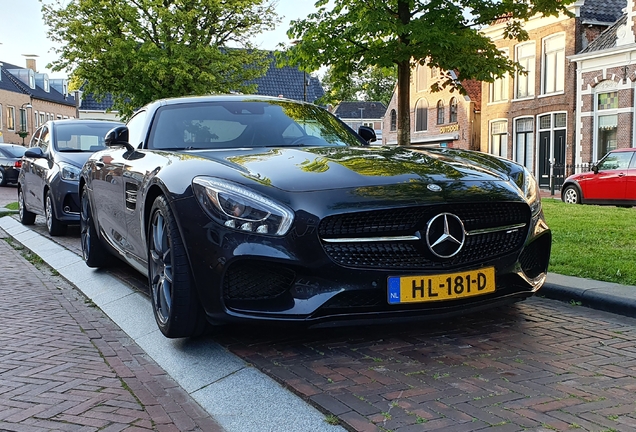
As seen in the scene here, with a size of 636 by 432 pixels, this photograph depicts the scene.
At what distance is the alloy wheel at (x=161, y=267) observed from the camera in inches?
154

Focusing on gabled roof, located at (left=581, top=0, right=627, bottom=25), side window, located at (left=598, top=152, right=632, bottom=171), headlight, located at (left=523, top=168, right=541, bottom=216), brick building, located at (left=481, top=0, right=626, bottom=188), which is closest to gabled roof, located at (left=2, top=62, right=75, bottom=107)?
brick building, located at (left=481, top=0, right=626, bottom=188)

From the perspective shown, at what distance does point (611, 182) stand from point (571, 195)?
5.13 feet

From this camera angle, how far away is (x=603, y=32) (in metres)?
28.4

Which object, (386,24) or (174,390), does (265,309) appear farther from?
(386,24)

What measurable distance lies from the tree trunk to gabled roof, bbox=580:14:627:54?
16.8m

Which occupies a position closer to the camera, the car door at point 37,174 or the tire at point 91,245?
the tire at point 91,245

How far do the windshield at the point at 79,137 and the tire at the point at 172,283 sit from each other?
6.56 m

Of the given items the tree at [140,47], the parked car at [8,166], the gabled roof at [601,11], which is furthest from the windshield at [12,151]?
the gabled roof at [601,11]

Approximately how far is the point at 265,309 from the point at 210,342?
63 centimetres

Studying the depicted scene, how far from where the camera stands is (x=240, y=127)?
4.92m

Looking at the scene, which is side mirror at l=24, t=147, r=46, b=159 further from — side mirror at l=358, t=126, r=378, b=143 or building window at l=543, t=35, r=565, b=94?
building window at l=543, t=35, r=565, b=94

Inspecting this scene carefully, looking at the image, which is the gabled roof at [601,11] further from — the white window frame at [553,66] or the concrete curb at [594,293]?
the concrete curb at [594,293]

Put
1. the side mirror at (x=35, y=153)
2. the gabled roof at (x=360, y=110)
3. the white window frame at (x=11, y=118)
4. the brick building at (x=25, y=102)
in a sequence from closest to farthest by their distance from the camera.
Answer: the side mirror at (x=35, y=153)
the brick building at (x=25, y=102)
the white window frame at (x=11, y=118)
the gabled roof at (x=360, y=110)

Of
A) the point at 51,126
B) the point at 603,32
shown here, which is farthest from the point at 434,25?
the point at 603,32
